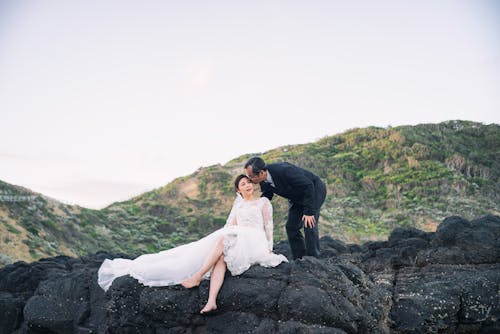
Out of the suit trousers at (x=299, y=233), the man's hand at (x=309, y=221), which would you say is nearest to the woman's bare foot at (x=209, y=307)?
the man's hand at (x=309, y=221)

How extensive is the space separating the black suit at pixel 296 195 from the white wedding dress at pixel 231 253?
1.20 m

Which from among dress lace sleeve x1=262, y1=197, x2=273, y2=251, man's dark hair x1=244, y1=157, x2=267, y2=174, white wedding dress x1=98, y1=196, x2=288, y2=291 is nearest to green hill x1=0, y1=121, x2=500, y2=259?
white wedding dress x1=98, y1=196, x2=288, y2=291

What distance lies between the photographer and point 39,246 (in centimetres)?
1880

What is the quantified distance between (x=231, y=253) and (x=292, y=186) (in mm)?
2305

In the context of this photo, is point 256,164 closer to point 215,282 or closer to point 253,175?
point 253,175

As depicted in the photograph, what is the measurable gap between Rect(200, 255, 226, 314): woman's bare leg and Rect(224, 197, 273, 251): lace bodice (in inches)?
31.5

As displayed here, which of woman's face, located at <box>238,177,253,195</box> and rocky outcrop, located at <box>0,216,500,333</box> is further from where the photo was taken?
woman's face, located at <box>238,177,253,195</box>

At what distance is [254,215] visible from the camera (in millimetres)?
6574

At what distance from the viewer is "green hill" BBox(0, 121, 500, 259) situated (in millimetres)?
22578

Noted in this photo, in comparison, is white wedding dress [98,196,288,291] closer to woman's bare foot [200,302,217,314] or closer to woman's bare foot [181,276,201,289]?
woman's bare foot [181,276,201,289]

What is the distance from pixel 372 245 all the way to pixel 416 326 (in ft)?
22.5

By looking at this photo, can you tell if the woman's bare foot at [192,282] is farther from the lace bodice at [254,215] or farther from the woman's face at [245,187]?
the woman's face at [245,187]

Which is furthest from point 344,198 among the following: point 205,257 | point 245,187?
point 205,257

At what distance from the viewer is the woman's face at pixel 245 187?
6.80m
